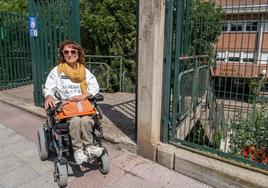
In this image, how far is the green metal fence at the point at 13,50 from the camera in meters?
6.93

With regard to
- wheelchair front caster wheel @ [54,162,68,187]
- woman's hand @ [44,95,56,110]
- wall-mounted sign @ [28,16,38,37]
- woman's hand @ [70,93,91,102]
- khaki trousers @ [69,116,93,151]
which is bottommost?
wheelchair front caster wheel @ [54,162,68,187]

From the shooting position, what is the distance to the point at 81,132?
270 centimetres

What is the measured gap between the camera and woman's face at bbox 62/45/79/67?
2951 mm

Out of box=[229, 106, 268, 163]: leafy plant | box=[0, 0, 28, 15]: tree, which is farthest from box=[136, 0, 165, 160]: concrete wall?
box=[0, 0, 28, 15]: tree

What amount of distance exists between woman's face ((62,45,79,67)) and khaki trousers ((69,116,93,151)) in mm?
728

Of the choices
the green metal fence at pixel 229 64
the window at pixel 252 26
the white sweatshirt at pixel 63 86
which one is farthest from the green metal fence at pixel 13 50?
the window at pixel 252 26

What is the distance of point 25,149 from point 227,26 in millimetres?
3206

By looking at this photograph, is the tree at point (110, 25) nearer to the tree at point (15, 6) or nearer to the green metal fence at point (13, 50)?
the green metal fence at point (13, 50)

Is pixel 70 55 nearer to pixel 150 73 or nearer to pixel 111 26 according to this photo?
pixel 150 73

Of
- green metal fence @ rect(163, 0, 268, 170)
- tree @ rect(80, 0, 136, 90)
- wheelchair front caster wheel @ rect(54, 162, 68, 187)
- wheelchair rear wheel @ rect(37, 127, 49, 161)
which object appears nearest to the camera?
wheelchair front caster wheel @ rect(54, 162, 68, 187)

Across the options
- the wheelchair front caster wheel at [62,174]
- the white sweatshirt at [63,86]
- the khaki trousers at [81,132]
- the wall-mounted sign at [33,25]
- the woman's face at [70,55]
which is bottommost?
the wheelchair front caster wheel at [62,174]

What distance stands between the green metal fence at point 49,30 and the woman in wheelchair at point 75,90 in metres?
1.60

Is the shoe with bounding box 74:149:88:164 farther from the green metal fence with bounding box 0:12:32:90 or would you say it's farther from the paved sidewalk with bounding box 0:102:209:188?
the green metal fence with bounding box 0:12:32:90

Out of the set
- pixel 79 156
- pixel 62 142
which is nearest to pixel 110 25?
pixel 62 142
